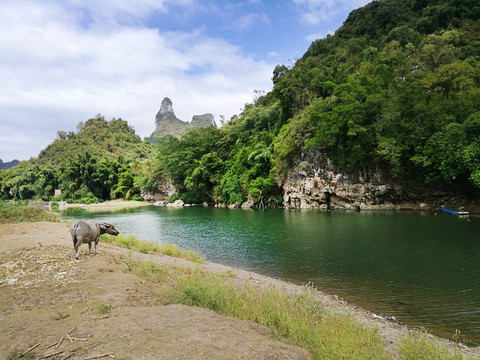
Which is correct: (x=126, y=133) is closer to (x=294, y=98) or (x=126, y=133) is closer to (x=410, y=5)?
(x=294, y=98)

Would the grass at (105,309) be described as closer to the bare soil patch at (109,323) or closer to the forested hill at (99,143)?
the bare soil patch at (109,323)

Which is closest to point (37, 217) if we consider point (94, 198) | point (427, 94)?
point (427, 94)

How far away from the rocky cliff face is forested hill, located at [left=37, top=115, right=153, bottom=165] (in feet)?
267

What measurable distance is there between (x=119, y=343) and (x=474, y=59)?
46287mm

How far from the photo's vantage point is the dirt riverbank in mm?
3812

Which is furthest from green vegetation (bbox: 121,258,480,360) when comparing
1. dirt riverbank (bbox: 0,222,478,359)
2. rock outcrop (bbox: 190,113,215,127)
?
rock outcrop (bbox: 190,113,215,127)

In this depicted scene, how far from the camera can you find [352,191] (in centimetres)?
3684

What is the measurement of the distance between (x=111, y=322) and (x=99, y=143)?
421ft

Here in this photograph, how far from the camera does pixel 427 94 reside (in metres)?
30.3

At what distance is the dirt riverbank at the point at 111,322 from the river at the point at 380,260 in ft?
5.63

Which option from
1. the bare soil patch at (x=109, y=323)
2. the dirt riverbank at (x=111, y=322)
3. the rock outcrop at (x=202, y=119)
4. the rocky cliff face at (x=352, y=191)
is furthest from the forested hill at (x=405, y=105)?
the rock outcrop at (x=202, y=119)

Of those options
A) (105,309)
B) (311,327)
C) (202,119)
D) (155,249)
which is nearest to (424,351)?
(311,327)

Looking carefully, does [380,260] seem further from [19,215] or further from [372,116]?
[372,116]

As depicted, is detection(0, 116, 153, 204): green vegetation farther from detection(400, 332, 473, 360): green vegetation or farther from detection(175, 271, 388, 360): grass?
detection(400, 332, 473, 360): green vegetation
